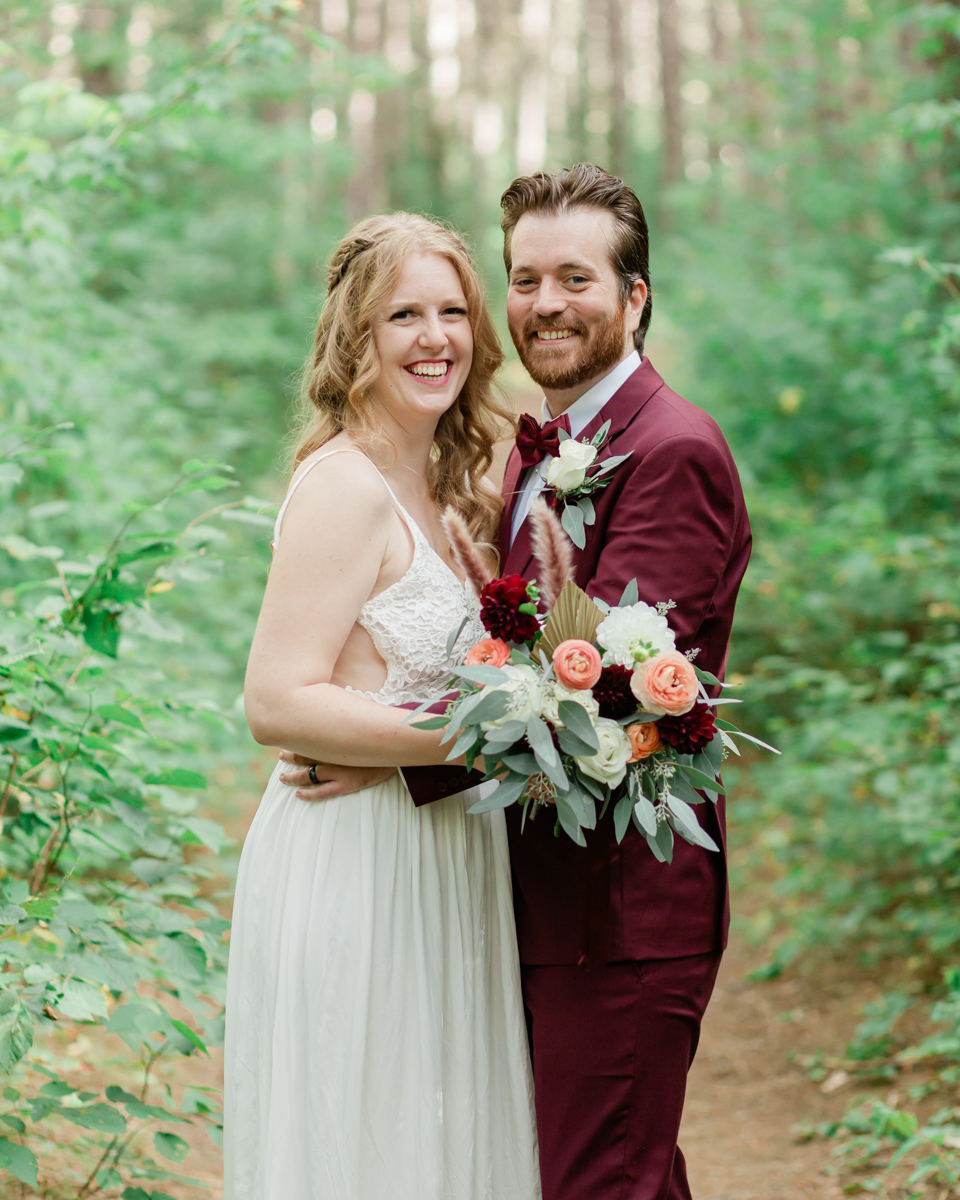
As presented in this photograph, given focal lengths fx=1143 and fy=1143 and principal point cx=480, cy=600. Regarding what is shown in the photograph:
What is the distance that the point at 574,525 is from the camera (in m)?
2.37

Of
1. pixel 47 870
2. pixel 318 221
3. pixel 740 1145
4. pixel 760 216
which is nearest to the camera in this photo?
pixel 47 870

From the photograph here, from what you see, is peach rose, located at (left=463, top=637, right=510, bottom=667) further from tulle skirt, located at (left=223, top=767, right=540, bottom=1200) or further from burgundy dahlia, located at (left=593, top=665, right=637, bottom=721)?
tulle skirt, located at (left=223, top=767, right=540, bottom=1200)

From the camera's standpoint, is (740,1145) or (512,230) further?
(740,1145)

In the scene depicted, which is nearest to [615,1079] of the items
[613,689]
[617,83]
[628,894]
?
[628,894]

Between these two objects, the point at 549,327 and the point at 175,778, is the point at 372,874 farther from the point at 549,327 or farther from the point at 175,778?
the point at 549,327

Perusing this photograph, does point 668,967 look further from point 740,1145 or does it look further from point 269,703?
point 740,1145

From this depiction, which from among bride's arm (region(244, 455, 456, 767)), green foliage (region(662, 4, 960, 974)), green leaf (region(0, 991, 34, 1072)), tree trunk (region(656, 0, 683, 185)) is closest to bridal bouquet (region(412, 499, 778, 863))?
bride's arm (region(244, 455, 456, 767))

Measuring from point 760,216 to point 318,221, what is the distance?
660 centimetres

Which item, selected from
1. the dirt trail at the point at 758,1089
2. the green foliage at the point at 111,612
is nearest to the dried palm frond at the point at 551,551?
the green foliage at the point at 111,612

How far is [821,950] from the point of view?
18.4 ft

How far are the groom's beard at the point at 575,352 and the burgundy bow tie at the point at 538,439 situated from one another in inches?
3.7

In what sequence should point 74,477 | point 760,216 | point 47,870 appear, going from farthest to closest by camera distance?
1. point 760,216
2. point 74,477
3. point 47,870

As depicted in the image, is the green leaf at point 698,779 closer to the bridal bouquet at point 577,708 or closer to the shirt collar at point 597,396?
the bridal bouquet at point 577,708

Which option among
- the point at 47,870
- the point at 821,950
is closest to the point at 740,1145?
the point at 821,950
